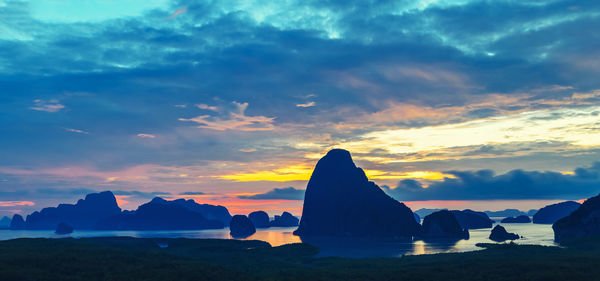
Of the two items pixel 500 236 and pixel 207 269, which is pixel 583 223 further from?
pixel 207 269

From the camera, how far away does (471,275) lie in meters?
68.5

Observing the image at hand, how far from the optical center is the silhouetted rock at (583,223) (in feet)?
474

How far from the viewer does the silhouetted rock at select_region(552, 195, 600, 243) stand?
14450 cm

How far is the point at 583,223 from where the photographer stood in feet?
493

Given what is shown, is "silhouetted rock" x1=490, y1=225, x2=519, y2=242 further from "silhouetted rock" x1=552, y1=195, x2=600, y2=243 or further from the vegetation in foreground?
the vegetation in foreground

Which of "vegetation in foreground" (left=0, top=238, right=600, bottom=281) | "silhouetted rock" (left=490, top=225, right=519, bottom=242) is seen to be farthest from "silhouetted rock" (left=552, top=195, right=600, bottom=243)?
"vegetation in foreground" (left=0, top=238, right=600, bottom=281)

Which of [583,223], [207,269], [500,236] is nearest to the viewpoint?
[207,269]

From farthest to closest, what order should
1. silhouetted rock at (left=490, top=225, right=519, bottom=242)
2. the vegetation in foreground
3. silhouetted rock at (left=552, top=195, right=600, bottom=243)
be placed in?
silhouetted rock at (left=490, top=225, right=519, bottom=242)
silhouetted rock at (left=552, top=195, right=600, bottom=243)
the vegetation in foreground

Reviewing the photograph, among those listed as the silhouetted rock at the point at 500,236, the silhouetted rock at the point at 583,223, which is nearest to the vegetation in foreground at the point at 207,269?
the silhouetted rock at the point at 583,223

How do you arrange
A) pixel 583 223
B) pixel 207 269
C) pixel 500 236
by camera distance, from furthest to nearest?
pixel 500 236 < pixel 583 223 < pixel 207 269

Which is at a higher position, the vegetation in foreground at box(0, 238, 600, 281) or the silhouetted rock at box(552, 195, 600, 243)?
the silhouetted rock at box(552, 195, 600, 243)

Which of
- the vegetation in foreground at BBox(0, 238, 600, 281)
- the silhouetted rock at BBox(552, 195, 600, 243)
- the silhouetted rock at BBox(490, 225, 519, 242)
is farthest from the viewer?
the silhouetted rock at BBox(490, 225, 519, 242)

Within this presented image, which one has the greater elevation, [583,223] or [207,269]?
[583,223]

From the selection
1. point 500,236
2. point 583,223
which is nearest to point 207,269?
point 583,223
